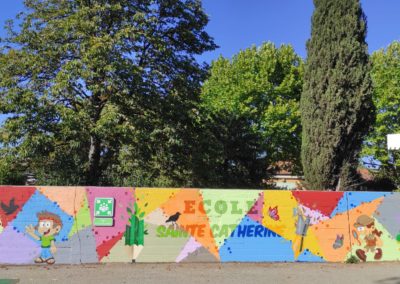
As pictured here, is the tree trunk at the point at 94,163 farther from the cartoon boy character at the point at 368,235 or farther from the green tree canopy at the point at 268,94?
the green tree canopy at the point at 268,94

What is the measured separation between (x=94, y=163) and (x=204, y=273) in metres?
10.1

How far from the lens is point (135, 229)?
362 inches

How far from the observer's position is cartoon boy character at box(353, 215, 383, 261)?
397 inches

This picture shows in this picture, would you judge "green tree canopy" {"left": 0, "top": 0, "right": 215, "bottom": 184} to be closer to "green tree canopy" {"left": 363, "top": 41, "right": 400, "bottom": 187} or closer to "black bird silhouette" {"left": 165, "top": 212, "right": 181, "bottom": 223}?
"black bird silhouette" {"left": 165, "top": 212, "right": 181, "bottom": 223}

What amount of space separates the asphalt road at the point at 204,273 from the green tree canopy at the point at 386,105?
19.6 m

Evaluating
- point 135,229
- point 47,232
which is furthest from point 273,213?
point 47,232

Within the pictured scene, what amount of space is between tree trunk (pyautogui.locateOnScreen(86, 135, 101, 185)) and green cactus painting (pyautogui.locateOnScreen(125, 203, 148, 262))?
7891mm

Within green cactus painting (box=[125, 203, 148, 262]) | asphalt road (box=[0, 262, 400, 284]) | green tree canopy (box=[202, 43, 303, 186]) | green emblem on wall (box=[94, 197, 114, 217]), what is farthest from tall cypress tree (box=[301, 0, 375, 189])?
green tree canopy (box=[202, 43, 303, 186])

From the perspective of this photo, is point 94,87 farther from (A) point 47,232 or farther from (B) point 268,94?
(B) point 268,94

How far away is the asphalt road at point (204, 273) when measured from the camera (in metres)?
7.78

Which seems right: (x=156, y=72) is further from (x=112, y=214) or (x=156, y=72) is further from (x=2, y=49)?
(x=112, y=214)

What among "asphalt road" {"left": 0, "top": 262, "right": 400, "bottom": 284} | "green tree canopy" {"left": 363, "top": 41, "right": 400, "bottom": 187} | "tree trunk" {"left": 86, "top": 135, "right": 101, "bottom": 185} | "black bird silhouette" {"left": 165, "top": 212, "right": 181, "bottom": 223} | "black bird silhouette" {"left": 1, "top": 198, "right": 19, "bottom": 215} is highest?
"green tree canopy" {"left": 363, "top": 41, "right": 400, "bottom": 187}

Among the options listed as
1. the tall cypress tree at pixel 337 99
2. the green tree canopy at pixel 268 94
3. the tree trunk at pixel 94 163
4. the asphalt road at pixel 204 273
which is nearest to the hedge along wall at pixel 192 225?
the asphalt road at pixel 204 273

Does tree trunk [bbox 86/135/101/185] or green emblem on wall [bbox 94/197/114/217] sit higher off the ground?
tree trunk [bbox 86/135/101/185]
